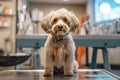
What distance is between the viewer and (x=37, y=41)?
3.26 m

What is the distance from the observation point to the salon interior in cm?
199

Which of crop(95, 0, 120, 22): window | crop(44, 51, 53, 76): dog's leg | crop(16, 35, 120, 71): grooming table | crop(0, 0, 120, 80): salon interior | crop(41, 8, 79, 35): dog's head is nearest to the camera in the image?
crop(41, 8, 79, 35): dog's head

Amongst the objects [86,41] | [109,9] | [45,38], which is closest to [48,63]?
[45,38]

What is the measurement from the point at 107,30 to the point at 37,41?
1.80 meters

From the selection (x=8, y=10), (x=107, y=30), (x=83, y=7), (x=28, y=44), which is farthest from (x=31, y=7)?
(x=28, y=44)

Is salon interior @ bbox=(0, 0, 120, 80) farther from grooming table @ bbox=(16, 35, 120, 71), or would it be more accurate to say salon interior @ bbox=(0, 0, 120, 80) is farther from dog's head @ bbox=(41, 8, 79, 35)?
dog's head @ bbox=(41, 8, 79, 35)

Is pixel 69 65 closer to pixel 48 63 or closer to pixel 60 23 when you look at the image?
pixel 48 63

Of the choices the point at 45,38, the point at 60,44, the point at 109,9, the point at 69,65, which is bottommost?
the point at 69,65

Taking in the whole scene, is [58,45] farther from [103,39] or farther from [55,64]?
[103,39]

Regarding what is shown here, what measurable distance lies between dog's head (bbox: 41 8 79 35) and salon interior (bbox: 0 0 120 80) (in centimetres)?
24

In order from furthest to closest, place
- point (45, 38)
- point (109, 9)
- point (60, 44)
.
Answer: point (109, 9) < point (45, 38) < point (60, 44)

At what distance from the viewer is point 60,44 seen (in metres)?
1.65

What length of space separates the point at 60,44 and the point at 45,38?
5.26 ft

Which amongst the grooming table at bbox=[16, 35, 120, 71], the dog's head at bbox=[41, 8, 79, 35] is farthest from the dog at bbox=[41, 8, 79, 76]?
the grooming table at bbox=[16, 35, 120, 71]
